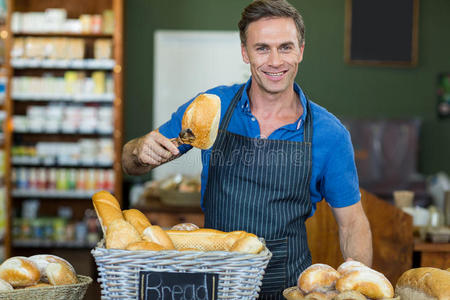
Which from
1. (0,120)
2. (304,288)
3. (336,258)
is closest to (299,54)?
(304,288)

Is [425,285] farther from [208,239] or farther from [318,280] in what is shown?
[208,239]

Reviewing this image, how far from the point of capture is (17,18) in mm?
5289

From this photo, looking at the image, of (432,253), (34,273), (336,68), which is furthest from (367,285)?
(336,68)

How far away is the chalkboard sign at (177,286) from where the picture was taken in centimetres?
111

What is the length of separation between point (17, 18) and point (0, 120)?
3.72 feet

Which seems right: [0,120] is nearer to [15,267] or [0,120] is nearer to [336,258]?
[336,258]

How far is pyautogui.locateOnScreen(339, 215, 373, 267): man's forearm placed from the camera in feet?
6.06

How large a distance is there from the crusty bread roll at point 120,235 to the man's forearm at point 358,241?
0.89 m

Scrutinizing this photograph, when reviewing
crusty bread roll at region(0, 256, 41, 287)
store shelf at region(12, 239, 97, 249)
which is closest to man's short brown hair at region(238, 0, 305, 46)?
crusty bread roll at region(0, 256, 41, 287)

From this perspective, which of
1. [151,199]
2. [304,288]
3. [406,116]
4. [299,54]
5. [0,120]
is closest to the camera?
[304,288]

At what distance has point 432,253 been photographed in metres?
2.84

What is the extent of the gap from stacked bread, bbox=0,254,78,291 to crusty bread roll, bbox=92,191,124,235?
0.16 metres

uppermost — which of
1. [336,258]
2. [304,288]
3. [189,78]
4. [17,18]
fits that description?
[17,18]

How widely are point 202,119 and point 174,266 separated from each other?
40cm
